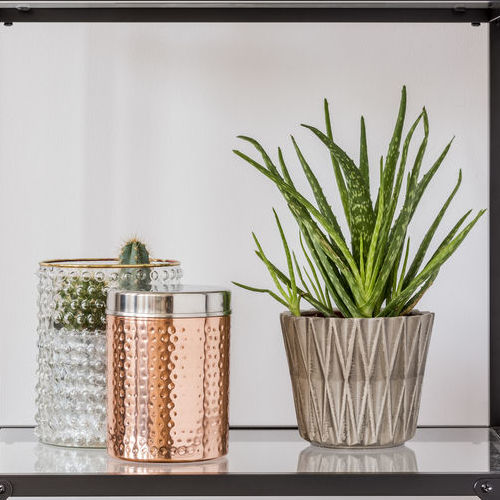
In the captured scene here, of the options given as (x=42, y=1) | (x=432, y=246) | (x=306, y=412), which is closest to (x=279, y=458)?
(x=306, y=412)

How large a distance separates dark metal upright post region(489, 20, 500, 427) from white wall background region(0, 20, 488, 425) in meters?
0.01

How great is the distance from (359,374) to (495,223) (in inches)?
9.8

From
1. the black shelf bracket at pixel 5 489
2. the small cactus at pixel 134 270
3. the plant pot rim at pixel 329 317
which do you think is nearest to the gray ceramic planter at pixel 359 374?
the plant pot rim at pixel 329 317

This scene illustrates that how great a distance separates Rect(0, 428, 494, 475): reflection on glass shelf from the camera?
0.64 metres

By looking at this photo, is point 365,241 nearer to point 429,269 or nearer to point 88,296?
point 429,269

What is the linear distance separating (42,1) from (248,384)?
399 mm

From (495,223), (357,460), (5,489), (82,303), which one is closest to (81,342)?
(82,303)

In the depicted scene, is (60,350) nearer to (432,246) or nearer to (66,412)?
(66,412)

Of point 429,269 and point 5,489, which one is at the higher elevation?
point 429,269

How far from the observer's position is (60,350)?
2.35 feet

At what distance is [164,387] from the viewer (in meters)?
0.65

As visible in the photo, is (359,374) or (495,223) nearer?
(359,374)

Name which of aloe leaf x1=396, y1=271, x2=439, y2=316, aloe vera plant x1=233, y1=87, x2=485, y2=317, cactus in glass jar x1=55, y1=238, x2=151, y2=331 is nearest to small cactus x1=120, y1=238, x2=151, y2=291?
cactus in glass jar x1=55, y1=238, x2=151, y2=331

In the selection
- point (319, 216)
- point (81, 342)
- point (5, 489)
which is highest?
point (319, 216)
